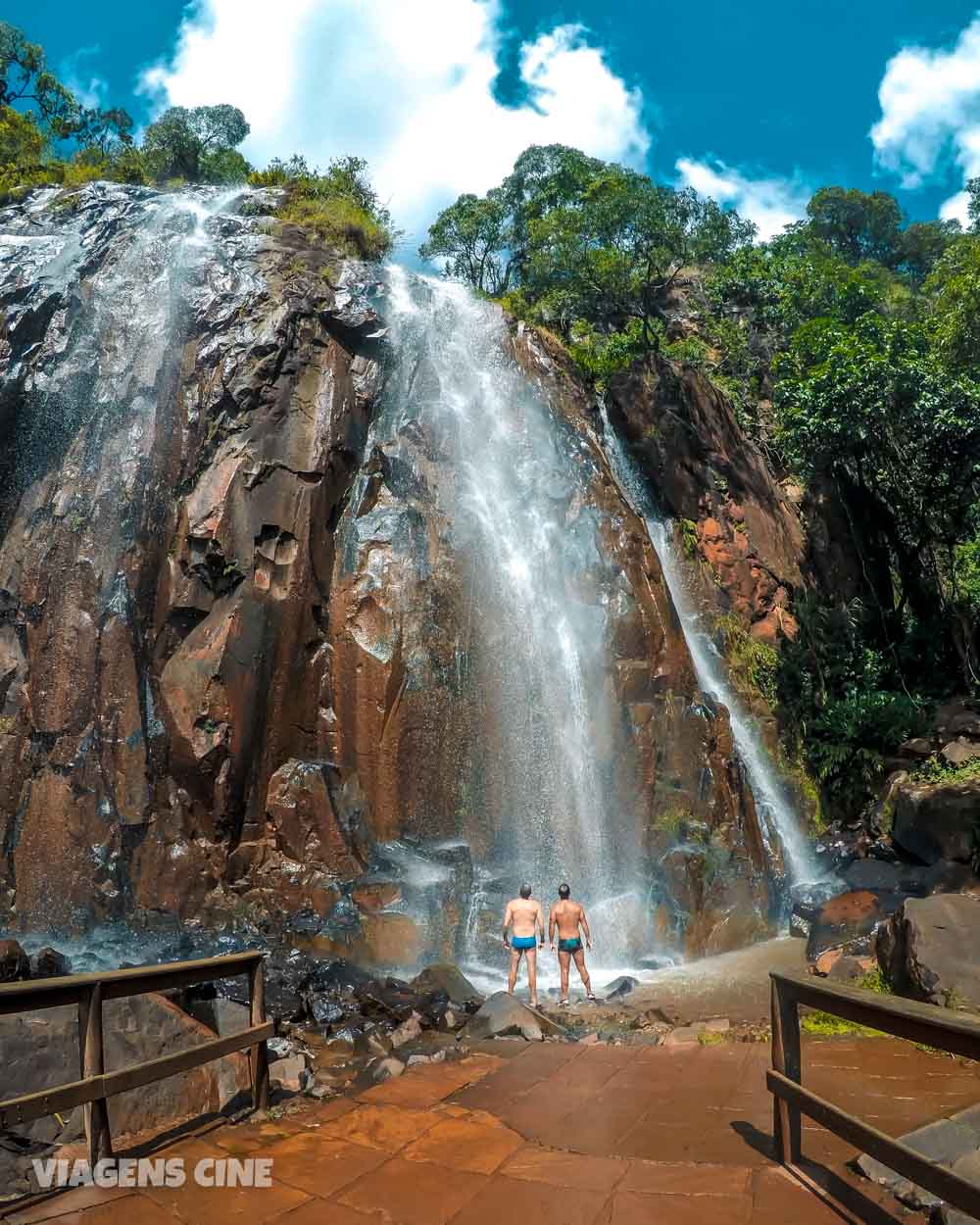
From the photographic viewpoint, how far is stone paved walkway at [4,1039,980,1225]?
3.78 metres

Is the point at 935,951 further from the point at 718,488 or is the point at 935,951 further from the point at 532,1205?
the point at 718,488

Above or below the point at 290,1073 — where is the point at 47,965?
above

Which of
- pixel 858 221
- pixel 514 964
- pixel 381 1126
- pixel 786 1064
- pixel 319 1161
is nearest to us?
pixel 786 1064

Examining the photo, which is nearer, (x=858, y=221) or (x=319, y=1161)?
(x=319, y=1161)

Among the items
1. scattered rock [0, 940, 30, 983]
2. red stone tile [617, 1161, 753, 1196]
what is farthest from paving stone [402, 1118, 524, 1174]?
scattered rock [0, 940, 30, 983]

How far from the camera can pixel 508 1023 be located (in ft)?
25.8

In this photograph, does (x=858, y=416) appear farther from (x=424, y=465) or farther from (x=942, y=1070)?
(x=942, y=1070)

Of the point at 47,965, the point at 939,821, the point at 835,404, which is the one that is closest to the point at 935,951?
the point at 939,821

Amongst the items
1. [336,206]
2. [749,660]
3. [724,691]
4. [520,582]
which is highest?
[336,206]

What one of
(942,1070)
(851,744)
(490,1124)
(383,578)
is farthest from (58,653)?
(851,744)

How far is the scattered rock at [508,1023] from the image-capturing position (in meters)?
7.77

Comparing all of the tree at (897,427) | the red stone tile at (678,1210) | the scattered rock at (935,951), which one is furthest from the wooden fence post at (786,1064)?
the tree at (897,427)

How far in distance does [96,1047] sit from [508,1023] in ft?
14.6

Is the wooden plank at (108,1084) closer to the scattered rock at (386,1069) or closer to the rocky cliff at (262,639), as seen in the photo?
the scattered rock at (386,1069)
